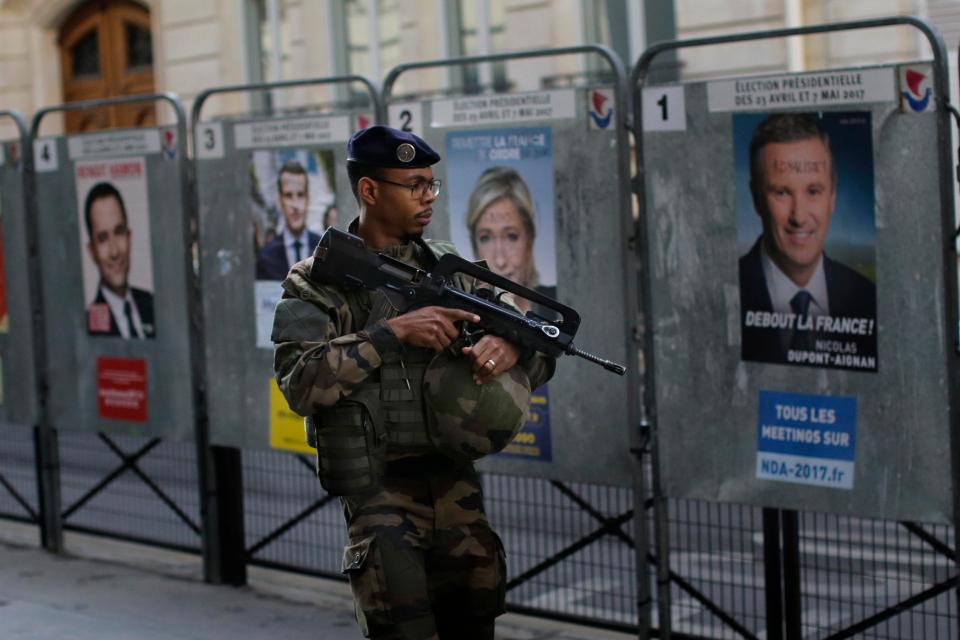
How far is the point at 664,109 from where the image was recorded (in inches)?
225

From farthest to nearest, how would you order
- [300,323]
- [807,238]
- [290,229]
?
[290,229], [807,238], [300,323]

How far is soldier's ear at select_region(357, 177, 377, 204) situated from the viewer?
4387 mm

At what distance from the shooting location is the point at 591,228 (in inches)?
236

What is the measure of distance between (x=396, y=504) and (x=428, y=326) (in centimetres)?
55

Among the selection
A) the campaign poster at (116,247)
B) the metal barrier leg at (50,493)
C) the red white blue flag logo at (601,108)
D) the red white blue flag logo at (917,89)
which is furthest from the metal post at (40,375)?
the red white blue flag logo at (917,89)

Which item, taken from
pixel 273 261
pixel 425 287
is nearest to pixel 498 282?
pixel 425 287

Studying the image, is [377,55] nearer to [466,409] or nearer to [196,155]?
[196,155]

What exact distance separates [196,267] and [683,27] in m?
10.2

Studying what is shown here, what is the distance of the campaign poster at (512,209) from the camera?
609 cm

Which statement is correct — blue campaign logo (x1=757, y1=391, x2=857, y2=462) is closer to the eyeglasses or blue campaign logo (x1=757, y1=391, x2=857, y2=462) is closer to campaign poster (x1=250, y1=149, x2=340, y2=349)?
the eyeglasses

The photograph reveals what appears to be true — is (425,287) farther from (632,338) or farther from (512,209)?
(512,209)

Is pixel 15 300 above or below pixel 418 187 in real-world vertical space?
below

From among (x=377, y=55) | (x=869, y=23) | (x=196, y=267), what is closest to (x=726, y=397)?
(x=869, y=23)

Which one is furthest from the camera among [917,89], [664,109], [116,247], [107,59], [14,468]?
[107,59]
